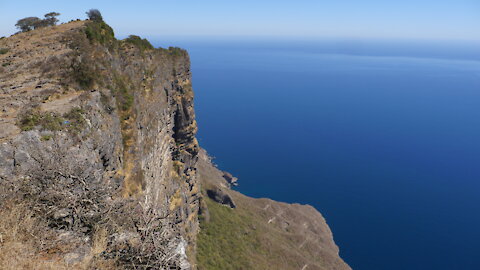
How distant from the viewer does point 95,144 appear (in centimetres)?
1568

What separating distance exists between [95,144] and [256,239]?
4453 cm

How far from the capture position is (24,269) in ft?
21.6

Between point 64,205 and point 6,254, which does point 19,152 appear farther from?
point 6,254

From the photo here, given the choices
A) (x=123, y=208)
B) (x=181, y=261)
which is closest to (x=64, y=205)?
(x=123, y=208)

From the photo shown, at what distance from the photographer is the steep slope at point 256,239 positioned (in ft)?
149

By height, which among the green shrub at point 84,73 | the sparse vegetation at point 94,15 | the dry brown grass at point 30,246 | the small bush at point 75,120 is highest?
the sparse vegetation at point 94,15

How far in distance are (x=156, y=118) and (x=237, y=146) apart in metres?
125

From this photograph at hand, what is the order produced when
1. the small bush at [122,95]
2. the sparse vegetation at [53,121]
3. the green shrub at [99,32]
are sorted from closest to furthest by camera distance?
the sparse vegetation at [53,121] → the small bush at [122,95] → the green shrub at [99,32]

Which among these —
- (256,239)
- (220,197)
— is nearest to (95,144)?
(256,239)

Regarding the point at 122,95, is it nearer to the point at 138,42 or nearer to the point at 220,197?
the point at 138,42

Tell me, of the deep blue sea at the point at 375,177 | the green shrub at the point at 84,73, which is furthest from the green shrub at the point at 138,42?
the deep blue sea at the point at 375,177

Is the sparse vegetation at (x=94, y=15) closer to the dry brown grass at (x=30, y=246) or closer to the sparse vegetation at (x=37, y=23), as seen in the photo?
the sparse vegetation at (x=37, y=23)

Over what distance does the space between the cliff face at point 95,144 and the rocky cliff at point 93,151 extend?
0.04 metres

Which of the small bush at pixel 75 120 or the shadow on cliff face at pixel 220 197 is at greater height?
the small bush at pixel 75 120
